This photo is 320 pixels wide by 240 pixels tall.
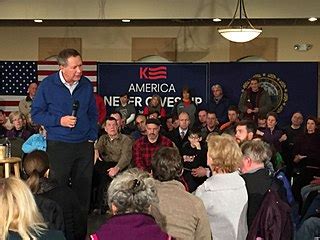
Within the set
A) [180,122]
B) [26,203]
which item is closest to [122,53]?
[180,122]

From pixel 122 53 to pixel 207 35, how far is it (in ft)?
5.65

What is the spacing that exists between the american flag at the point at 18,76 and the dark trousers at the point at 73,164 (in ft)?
25.2

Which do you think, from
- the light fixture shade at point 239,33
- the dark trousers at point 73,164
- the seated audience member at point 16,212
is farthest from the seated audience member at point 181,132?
the seated audience member at point 16,212

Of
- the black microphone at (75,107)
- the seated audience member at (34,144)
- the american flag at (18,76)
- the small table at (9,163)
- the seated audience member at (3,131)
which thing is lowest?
the small table at (9,163)

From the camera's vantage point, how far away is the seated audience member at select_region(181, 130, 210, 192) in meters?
7.67

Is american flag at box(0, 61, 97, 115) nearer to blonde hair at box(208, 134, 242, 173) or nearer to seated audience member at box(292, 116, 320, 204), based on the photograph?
seated audience member at box(292, 116, 320, 204)

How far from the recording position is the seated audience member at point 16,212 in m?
2.62

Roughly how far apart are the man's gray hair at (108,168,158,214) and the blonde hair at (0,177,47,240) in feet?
1.24

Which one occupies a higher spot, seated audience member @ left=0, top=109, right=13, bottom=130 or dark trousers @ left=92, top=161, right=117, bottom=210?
seated audience member @ left=0, top=109, right=13, bottom=130

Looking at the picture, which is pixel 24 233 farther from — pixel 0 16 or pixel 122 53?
pixel 122 53

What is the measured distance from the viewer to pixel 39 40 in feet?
46.8

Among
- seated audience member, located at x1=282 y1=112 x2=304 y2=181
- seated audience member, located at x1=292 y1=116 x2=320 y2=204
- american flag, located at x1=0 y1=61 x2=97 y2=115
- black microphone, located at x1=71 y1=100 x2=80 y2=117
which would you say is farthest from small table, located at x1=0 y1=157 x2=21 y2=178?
american flag, located at x1=0 y1=61 x2=97 y2=115

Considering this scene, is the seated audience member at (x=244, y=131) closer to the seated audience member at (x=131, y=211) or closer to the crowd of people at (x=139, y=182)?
the crowd of people at (x=139, y=182)

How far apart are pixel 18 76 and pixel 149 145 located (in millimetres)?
5682
